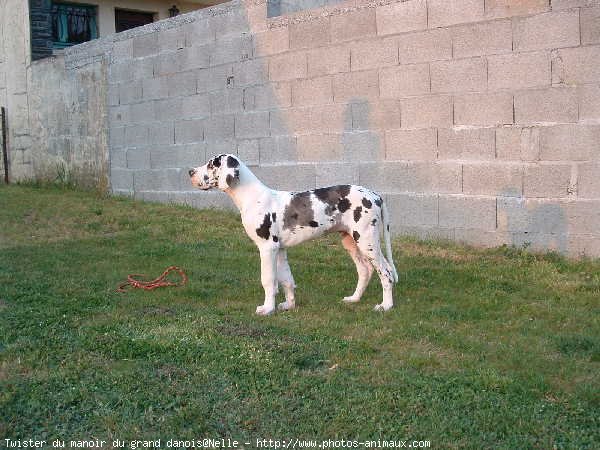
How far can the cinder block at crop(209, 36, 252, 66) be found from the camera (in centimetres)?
1126

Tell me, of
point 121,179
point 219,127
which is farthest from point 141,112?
point 219,127

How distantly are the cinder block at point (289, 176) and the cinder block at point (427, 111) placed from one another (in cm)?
171

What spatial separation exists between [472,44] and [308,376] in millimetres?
5322

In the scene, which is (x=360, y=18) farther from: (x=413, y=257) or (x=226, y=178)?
(x=226, y=178)

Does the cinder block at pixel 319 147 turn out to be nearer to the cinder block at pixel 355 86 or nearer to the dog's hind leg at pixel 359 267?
the cinder block at pixel 355 86

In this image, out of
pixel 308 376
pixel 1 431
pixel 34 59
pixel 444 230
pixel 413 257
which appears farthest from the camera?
pixel 34 59

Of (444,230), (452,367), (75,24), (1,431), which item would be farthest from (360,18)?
(75,24)

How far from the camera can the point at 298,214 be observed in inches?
253

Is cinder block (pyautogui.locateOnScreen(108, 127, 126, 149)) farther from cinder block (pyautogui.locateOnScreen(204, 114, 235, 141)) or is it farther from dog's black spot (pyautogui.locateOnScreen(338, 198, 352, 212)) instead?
dog's black spot (pyautogui.locateOnScreen(338, 198, 352, 212))

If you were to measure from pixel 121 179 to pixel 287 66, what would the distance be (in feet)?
15.5

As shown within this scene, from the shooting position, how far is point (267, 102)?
36.0ft

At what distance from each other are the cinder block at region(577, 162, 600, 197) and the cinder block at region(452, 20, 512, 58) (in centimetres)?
160

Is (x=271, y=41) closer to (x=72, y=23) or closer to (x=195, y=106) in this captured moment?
(x=195, y=106)

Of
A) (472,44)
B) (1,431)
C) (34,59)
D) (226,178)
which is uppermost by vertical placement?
(34,59)
